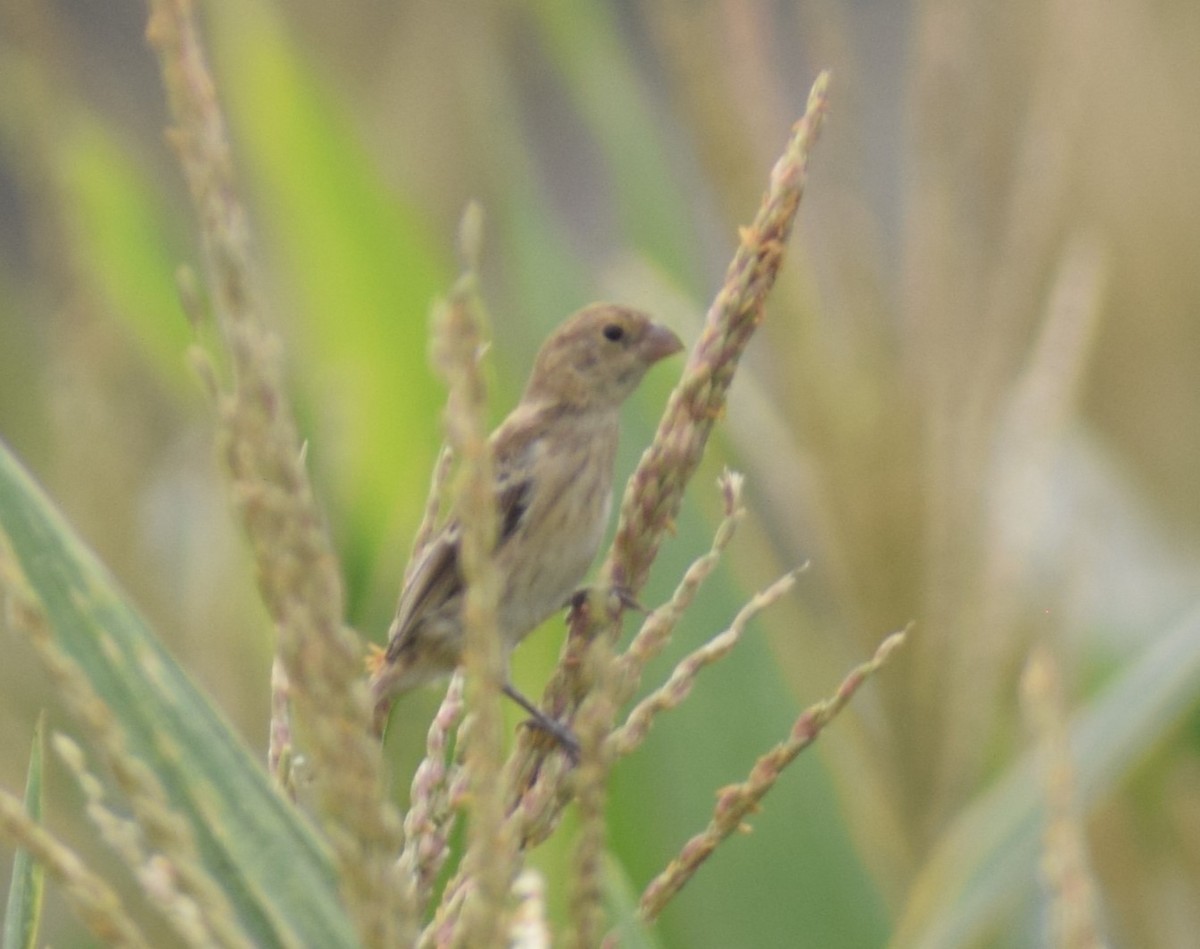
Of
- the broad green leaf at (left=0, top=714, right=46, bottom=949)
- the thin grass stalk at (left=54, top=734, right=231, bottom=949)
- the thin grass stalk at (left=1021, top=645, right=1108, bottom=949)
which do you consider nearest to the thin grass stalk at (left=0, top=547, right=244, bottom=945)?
the thin grass stalk at (left=54, top=734, right=231, bottom=949)

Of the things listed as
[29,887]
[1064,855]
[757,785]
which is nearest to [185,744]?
[29,887]

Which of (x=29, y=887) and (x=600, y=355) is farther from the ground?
(x=600, y=355)

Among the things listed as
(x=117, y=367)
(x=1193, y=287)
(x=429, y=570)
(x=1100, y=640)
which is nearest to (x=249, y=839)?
(x=429, y=570)

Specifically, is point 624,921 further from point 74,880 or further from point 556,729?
point 74,880

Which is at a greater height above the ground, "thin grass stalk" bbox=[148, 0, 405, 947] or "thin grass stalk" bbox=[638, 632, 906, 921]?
"thin grass stalk" bbox=[148, 0, 405, 947]

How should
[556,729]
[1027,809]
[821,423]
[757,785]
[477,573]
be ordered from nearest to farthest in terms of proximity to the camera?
[477,573]
[757,785]
[556,729]
[1027,809]
[821,423]

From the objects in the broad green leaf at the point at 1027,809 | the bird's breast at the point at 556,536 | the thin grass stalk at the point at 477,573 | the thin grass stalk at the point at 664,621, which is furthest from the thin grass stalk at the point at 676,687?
the bird's breast at the point at 556,536

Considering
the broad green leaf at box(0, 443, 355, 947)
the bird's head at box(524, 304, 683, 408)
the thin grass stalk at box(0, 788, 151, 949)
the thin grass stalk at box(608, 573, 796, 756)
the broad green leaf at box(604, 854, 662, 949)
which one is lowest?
the broad green leaf at box(604, 854, 662, 949)

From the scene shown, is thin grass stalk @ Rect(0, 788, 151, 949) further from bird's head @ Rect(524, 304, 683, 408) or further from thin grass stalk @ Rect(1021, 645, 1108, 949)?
bird's head @ Rect(524, 304, 683, 408)
